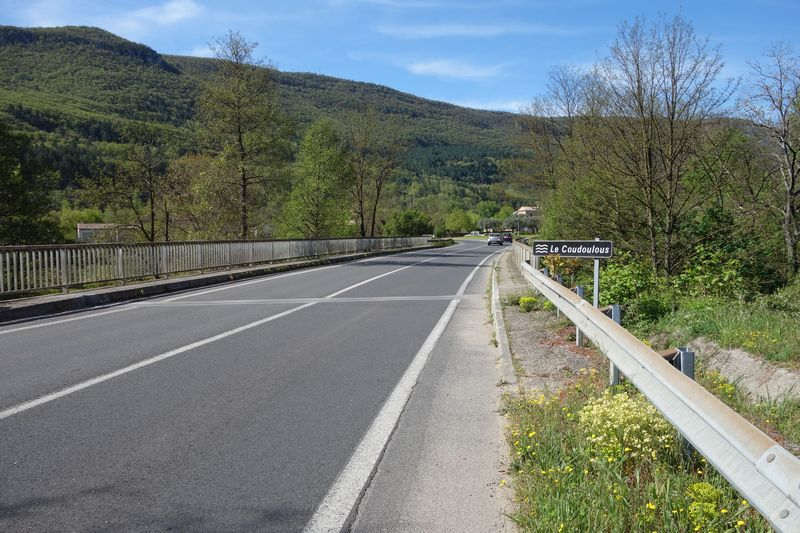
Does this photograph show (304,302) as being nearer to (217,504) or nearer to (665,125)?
→ (665,125)

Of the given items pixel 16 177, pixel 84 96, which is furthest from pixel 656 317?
pixel 84 96

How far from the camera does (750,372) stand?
6531 millimetres

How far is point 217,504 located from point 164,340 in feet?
18.0

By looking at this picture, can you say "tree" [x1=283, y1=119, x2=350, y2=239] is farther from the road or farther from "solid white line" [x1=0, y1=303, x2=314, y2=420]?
"solid white line" [x1=0, y1=303, x2=314, y2=420]

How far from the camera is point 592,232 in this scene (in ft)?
52.3

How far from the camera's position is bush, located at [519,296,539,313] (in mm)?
10992

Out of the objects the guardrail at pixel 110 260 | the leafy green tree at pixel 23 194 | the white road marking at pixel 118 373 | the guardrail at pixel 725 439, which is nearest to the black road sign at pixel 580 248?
the guardrail at pixel 725 439

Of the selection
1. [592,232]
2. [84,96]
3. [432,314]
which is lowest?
[432,314]

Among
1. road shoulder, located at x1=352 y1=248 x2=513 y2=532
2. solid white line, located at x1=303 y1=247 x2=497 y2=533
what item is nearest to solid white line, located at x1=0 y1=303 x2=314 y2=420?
solid white line, located at x1=303 y1=247 x2=497 y2=533

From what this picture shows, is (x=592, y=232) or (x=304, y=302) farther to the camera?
(x=592, y=232)

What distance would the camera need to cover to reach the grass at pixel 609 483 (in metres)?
2.87

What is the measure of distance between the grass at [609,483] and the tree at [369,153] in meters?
50.5

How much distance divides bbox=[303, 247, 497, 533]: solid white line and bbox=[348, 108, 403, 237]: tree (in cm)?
4884

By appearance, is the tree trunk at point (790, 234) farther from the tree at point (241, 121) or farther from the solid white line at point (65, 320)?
the tree at point (241, 121)
